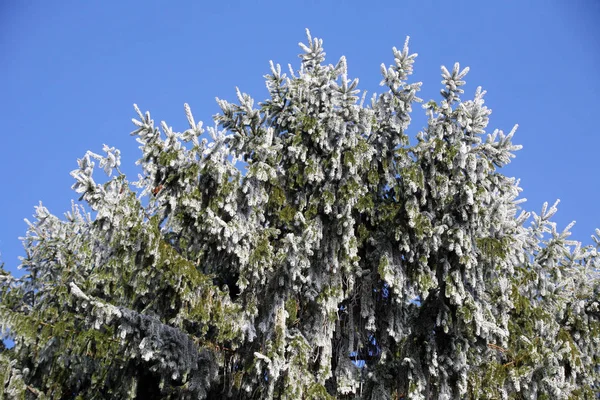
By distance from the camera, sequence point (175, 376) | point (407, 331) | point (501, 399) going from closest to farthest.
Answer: point (175, 376)
point (501, 399)
point (407, 331)

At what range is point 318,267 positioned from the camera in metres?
9.89

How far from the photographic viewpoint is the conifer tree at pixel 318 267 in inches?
341

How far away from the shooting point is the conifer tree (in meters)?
8.67

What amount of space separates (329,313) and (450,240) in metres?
2.05

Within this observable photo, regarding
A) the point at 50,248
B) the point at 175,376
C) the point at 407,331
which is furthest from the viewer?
the point at 50,248

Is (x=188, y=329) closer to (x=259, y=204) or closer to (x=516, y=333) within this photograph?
(x=259, y=204)

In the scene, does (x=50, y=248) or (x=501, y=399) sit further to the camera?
(x=50, y=248)

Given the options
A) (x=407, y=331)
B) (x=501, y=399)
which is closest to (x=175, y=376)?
(x=407, y=331)

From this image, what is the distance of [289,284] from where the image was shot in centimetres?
926

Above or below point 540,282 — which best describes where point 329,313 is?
below

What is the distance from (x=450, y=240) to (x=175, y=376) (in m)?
4.14

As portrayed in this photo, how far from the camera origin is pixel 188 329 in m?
9.88

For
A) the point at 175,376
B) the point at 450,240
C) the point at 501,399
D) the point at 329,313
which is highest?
the point at 450,240

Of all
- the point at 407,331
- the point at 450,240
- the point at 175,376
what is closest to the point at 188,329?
the point at 175,376
